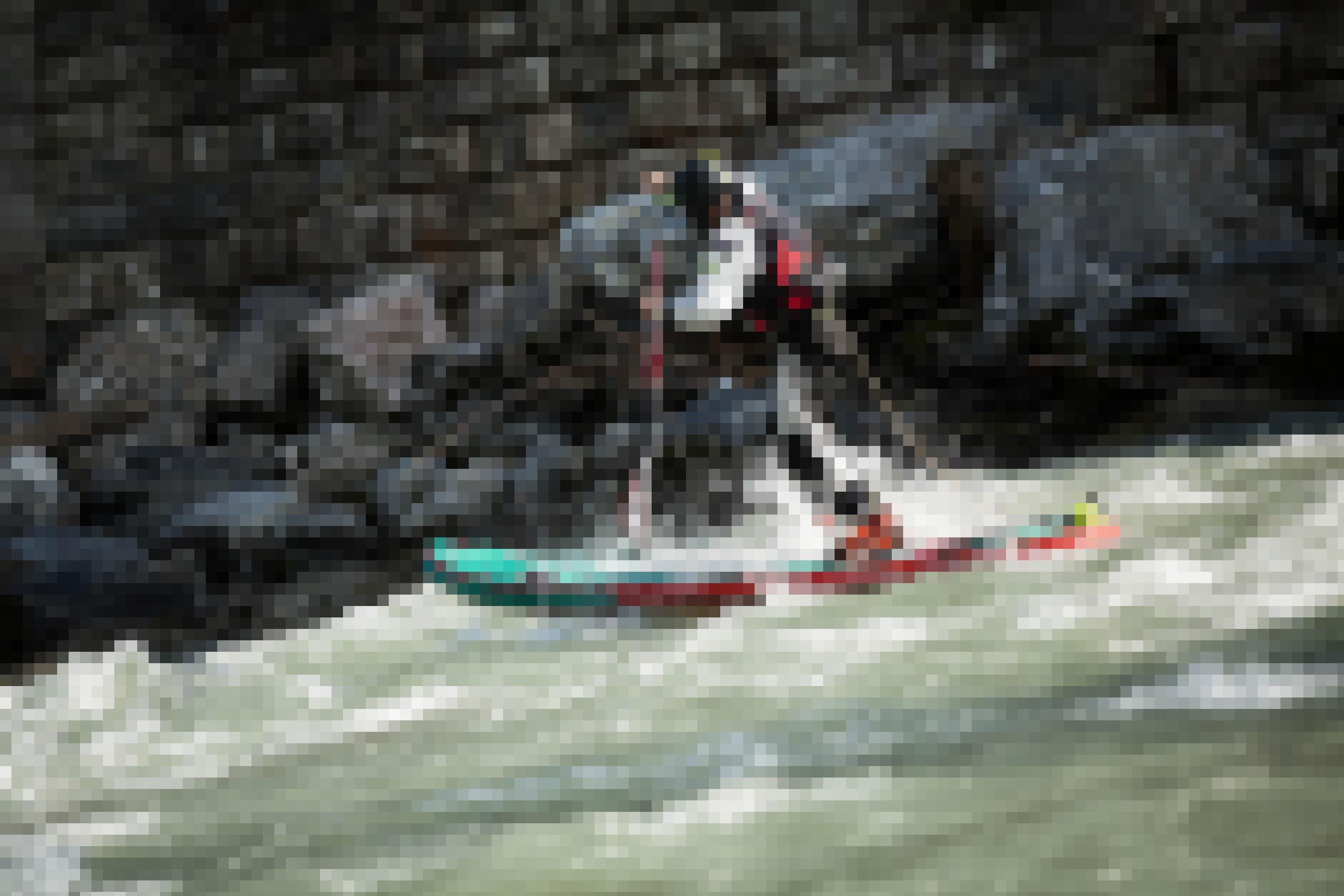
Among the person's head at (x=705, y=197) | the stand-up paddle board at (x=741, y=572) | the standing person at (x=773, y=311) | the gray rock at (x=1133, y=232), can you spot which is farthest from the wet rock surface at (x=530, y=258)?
the person's head at (x=705, y=197)

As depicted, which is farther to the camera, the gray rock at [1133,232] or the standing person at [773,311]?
the gray rock at [1133,232]

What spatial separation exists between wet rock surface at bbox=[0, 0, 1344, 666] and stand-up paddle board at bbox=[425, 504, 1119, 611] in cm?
177

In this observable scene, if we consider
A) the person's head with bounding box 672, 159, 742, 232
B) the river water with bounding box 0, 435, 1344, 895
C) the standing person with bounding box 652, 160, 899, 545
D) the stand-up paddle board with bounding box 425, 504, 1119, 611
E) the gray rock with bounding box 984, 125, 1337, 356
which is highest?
the gray rock with bounding box 984, 125, 1337, 356

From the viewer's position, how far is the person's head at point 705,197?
490cm

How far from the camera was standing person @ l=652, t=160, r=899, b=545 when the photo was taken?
4.82m

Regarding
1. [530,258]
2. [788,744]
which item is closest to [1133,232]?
[530,258]

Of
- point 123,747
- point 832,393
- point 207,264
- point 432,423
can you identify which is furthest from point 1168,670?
point 207,264

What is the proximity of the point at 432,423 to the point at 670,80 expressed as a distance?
2.98 m

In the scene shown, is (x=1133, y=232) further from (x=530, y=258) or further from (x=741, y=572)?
A: (x=741, y=572)

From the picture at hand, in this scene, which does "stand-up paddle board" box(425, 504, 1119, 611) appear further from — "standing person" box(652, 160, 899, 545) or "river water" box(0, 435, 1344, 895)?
"standing person" box(652, 160, 899, 545)

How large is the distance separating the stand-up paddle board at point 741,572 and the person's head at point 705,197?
125 cm

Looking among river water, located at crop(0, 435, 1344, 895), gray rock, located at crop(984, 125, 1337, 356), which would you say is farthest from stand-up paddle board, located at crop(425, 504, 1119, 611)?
gray rock, located at crop(984, 125, 1337, 356)

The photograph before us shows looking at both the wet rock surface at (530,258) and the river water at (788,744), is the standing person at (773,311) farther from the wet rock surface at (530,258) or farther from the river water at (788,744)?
the wet rock surface at (530,258)

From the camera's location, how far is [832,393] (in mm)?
8156
